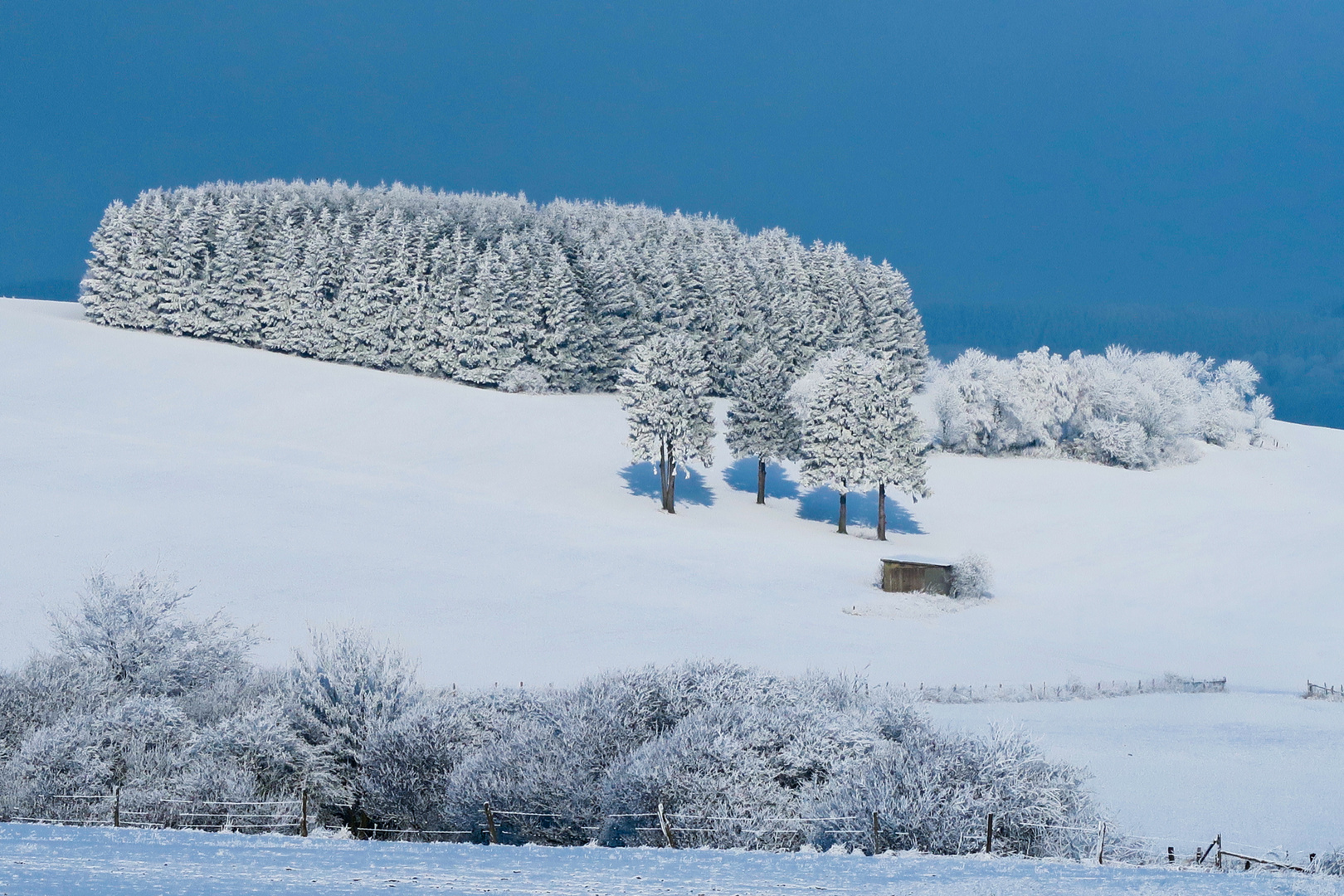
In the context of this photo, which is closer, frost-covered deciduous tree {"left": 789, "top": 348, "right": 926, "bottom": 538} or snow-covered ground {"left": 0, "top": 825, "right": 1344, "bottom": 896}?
snow-covered ground {"left": 0, "top": 825, "right": 1344, "bottom": 896}

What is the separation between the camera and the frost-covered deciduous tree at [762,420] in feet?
182

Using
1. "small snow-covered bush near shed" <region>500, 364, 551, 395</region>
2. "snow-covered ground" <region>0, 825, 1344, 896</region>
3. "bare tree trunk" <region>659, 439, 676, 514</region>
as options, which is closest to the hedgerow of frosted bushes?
"snow-covered ground" <region>0, 825, 1344, 896</region>

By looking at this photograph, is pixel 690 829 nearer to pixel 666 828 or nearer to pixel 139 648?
pixel 666 828

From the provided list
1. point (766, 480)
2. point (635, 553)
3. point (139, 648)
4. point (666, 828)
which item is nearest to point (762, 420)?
point (766, 480)

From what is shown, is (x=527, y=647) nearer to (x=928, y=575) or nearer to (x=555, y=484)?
(x=928, y=575)

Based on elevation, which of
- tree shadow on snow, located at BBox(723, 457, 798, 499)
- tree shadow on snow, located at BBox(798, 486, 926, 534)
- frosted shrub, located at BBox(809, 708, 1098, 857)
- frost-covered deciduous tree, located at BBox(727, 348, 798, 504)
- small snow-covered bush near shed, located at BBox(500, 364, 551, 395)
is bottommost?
frosted shrub, located at BBox(809, 708, 1098, 857)

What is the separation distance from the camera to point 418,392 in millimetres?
66500

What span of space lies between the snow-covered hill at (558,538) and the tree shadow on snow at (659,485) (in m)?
0.26

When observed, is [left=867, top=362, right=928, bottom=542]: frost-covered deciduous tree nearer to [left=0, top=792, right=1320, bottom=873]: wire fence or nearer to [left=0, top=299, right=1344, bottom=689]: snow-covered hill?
[left=0, top=299, right=1344, bottom=689]: snow-covered hill

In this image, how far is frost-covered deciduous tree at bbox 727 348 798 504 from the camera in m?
55.5

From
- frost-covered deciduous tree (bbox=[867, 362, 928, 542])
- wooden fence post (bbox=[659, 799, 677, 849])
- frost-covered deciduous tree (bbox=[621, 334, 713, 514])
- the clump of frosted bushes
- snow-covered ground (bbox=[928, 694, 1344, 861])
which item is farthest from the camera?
the clump of frosted bushes

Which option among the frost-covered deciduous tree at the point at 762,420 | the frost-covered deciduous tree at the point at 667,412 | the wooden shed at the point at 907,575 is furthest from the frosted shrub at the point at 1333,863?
the frost-covered deciduous tree at the point at 762,420

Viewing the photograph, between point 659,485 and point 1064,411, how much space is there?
29.3 m

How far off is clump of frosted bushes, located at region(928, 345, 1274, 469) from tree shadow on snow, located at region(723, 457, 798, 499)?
1310 centimetres
